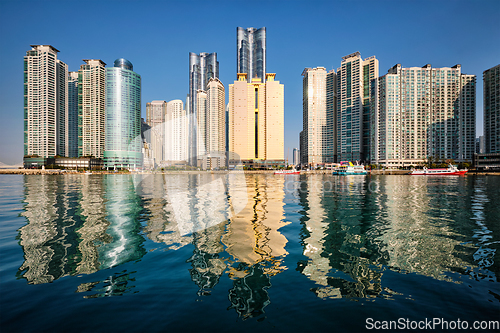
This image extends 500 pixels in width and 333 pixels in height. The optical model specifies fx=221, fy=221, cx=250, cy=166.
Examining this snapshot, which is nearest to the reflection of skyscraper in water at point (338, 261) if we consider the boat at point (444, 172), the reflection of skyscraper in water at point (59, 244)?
the reflection of skyscraper in water at point (59, 244)

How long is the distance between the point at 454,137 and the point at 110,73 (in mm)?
273529

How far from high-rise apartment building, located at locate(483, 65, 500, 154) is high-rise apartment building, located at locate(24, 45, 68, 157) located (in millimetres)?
329465

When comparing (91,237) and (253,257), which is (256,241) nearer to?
(253,257)

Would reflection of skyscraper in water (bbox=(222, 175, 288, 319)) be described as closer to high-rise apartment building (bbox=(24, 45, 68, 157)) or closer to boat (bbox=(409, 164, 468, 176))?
boat (bbox=(409, 164, 468, 176))

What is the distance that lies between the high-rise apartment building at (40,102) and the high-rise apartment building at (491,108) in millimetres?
329465

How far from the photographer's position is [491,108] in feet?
528

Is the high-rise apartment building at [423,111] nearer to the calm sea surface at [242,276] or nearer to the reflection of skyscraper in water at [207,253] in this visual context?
the calm sea surface at [242,276]

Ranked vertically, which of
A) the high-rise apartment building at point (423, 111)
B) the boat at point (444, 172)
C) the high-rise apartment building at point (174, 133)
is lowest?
the boat at point (444, 172)

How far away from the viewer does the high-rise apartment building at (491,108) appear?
153 metres

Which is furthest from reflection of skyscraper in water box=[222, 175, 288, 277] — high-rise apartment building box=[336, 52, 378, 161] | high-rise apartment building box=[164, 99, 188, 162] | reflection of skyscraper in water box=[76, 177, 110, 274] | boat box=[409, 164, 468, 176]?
high-rise apartment building box=[336, 52, 378, 161]

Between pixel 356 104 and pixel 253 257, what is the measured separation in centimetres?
21133

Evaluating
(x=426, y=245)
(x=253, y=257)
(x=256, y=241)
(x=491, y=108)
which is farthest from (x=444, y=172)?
(x=253, y=257)

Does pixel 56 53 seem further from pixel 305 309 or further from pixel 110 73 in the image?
pixel 305 309

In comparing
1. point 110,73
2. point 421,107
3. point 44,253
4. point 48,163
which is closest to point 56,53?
point 110,73
